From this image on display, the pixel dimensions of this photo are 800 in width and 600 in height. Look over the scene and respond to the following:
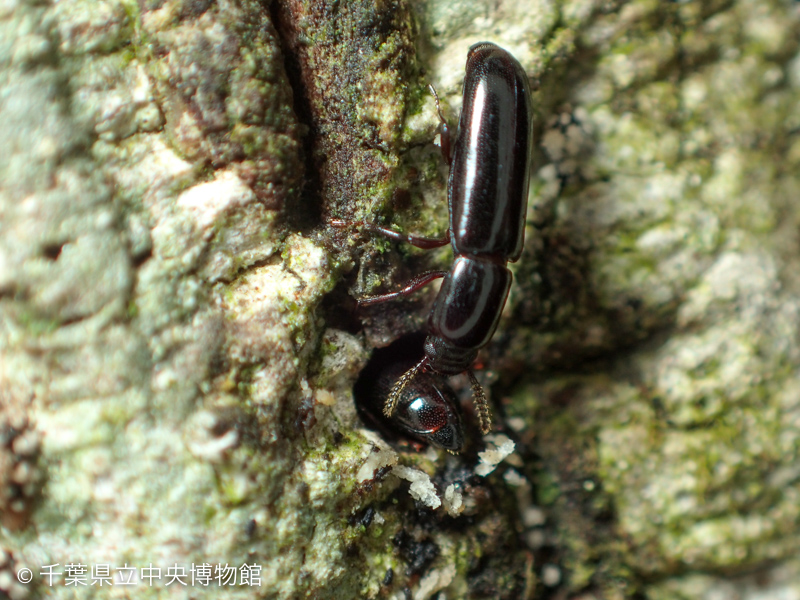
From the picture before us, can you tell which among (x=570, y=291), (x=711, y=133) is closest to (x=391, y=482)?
(x=570, y=291)

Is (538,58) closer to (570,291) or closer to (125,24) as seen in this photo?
(570,291)

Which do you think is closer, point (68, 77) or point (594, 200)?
point (68, 77)

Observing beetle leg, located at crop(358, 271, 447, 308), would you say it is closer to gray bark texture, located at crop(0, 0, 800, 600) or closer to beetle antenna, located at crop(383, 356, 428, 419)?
gray bark texture, located at crop(0, 0, 800, 600)

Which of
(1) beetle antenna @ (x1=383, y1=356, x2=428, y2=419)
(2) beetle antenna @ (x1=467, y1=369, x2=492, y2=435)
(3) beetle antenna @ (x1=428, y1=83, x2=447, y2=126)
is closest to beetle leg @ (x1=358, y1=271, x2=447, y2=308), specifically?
(1) beetle antenna @ (x1=383, y1=356, x2=428, y2=419)

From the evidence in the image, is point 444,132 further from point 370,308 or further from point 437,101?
point 370,308

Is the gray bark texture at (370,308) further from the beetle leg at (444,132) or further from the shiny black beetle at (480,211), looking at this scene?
the shiny black beetle at (480,211)

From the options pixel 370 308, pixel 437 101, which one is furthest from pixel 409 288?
pixel 437 101
